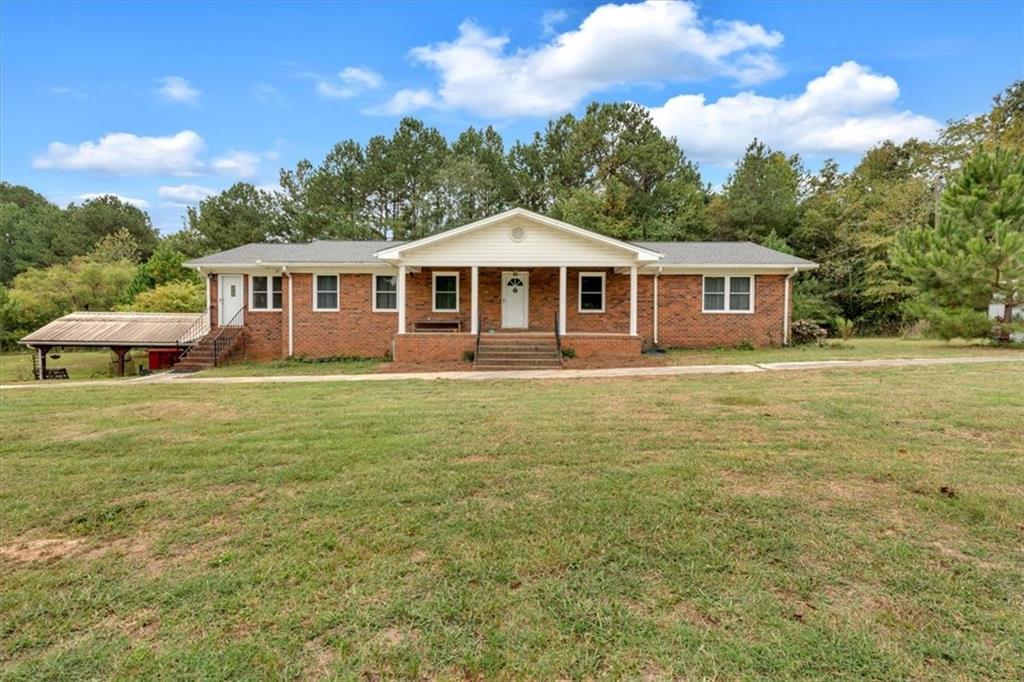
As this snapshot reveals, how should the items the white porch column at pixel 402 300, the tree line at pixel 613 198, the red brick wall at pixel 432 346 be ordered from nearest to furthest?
1. the red brick wall at pixel 432 346
2. the white porch column at pixel 402 300
3. the tree line at pixel 613 198

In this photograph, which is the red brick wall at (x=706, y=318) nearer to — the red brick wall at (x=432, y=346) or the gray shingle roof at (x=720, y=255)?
the gray shingle roof at (x=720, y=255)

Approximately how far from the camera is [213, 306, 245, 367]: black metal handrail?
15.9 m

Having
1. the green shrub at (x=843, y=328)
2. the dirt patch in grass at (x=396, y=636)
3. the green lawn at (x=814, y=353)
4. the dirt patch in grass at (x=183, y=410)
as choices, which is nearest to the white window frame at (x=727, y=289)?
the green lawn at (x=814, y=353)

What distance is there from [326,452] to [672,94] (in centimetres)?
2976

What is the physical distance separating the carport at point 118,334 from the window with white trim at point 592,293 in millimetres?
12982

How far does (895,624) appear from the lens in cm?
242

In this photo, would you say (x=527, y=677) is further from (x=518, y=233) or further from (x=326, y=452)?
(x=518, y=233)

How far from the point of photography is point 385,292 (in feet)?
56.2

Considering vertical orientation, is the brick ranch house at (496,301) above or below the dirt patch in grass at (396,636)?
above

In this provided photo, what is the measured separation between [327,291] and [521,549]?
15.4m

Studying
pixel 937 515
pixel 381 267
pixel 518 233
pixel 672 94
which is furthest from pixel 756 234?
pixel 937 515

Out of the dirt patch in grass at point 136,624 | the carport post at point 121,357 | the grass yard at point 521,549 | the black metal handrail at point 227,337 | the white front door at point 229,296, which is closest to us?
the grass yard at point 521,549

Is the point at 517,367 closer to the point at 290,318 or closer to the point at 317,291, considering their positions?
the point at 317,291

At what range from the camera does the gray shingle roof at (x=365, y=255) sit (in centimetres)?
1670
